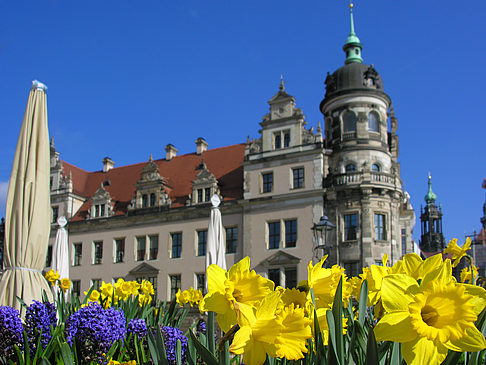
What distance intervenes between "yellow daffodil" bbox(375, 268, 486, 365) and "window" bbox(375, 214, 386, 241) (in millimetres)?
28468

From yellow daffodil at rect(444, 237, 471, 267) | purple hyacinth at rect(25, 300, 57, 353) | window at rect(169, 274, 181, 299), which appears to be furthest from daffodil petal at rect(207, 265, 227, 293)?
window at rect(169, 274, 181, 299)

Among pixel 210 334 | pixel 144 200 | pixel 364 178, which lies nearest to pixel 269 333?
pixel 210 334

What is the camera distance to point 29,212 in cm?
936

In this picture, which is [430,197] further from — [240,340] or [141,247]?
[240,340]

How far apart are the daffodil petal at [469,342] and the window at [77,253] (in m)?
38.8

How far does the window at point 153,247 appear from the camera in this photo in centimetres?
3547

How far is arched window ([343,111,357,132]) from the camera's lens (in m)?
31.6

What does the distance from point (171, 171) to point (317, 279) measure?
1453 inches

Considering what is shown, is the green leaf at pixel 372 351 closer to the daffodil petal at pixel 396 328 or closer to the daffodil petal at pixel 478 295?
the daffodil petal at pixel 396 328

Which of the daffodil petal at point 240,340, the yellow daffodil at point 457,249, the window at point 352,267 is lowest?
the daffodil petal at point 240,340

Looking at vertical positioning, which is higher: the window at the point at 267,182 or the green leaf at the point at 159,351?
the window at the point at 267,182

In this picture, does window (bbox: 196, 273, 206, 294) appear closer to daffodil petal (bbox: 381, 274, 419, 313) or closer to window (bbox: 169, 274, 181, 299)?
window (bbox: 169, 274, 181, 299)

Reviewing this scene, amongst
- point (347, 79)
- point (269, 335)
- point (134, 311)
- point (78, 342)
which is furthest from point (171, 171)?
point (269, 335)

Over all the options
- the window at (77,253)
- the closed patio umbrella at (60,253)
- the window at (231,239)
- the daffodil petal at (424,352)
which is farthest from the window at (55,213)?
the daffodil petal at (424,352)
